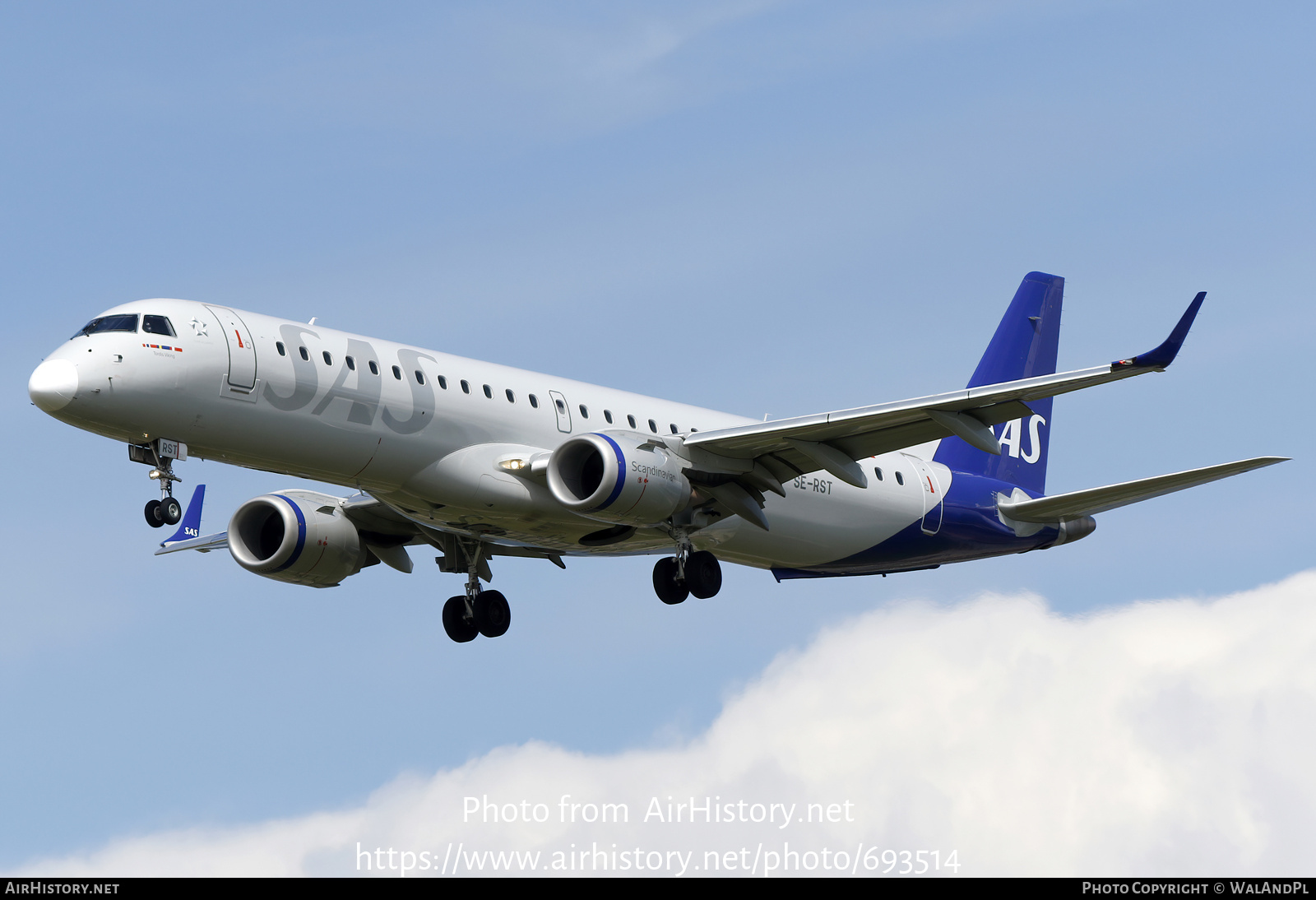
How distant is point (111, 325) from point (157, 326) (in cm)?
79

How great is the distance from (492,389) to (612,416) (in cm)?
291

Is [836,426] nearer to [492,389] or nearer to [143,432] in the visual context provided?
[492,389]

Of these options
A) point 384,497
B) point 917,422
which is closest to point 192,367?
point 384,497

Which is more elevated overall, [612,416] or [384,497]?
[612,416]

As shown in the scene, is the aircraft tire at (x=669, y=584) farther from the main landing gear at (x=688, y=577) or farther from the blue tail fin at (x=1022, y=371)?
the blue tail fin at (x=1022, y=371)

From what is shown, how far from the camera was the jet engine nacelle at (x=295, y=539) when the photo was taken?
3453cm

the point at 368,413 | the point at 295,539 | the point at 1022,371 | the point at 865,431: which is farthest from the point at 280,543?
the point at 1022,371

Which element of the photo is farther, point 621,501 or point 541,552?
point 541,552

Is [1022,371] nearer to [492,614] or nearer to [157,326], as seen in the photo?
[492,614]

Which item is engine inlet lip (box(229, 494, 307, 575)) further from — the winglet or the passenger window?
the winglet

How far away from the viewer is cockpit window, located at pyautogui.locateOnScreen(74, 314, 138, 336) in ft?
91.2

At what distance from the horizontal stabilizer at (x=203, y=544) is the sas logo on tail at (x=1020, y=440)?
18.6 m

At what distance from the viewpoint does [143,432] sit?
27641mm

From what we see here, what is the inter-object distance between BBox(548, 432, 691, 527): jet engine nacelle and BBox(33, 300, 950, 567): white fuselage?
769mm
